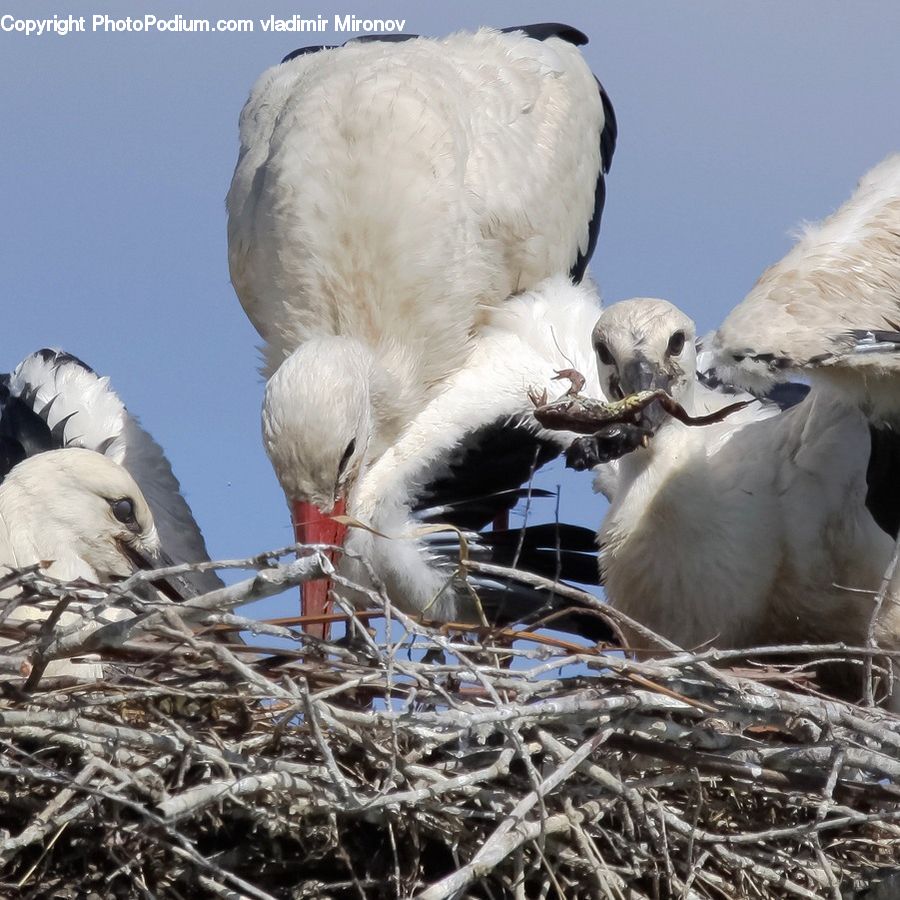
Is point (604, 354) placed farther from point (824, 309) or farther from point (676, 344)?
point (824, 309)

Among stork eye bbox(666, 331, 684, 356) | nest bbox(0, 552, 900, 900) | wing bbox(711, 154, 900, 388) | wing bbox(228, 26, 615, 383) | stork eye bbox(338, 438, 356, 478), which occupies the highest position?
wing bbox(228, 26, 615, 383)

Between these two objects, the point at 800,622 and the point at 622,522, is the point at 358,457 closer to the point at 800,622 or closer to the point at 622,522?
the point at 622,522

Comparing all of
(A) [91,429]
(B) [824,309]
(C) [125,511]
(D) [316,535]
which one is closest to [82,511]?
(C) [125,511]

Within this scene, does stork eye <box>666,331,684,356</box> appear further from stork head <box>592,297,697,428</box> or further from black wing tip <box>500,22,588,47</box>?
black wing tip <box>500,22,588,47</box>

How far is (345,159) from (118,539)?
1.58m

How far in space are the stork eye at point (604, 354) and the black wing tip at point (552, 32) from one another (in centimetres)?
229

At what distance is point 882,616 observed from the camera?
4953mm

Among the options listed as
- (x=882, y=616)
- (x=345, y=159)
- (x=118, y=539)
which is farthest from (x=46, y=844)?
(x=345, y=159)

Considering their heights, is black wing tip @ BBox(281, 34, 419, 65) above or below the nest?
above

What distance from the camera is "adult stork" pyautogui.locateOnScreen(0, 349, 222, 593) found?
639cm

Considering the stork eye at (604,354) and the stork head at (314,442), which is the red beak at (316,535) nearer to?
the stork head at (314,442)

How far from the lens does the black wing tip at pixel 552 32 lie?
7.16 m

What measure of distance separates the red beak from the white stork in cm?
43

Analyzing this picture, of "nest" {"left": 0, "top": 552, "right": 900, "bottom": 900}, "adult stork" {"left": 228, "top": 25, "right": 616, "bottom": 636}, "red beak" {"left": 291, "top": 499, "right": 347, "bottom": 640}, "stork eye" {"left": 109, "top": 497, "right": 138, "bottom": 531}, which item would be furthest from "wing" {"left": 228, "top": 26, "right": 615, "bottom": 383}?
"nest" {"left": 0, "top": 552, "right": 900, "bottom": 900}
